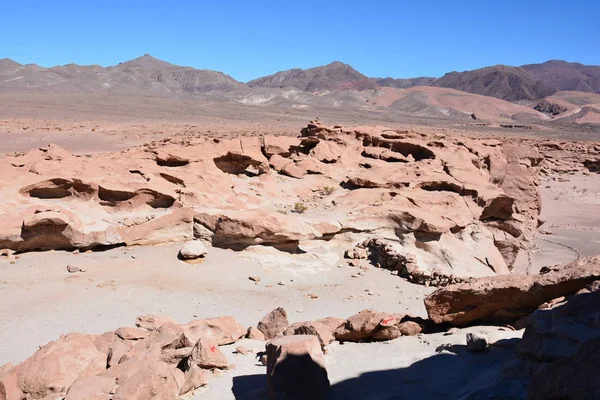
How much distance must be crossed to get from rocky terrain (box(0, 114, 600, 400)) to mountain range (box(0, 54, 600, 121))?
69.8m

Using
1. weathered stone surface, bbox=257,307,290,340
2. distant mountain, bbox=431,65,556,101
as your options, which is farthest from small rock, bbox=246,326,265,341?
distant mountain, bbox=431,65,556,101

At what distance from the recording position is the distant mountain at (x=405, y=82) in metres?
149

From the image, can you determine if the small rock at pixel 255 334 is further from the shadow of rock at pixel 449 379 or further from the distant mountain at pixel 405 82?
the distant mountain at pixel 405 82

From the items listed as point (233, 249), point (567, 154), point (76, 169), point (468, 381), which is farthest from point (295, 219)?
point (567, 154)

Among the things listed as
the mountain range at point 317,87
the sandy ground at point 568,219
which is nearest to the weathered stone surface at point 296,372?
the sandy ground at point 568,219

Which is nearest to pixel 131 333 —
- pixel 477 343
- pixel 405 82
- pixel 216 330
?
pixel 216 330

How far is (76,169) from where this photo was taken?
32.0ft

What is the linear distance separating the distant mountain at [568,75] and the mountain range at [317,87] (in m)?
0.84

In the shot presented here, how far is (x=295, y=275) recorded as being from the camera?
8.82 metres

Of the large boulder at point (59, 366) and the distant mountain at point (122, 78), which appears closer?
the large boulder at point (59, 366)

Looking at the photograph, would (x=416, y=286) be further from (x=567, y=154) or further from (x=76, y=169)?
(x=567, y=154)

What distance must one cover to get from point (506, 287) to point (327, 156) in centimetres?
941

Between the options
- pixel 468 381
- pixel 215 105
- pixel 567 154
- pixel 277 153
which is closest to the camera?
pixel 468 381

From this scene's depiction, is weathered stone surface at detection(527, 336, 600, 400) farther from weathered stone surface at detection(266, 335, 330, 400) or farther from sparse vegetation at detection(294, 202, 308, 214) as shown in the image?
sparse vegetation at detection(294, 202, 308, 214)
